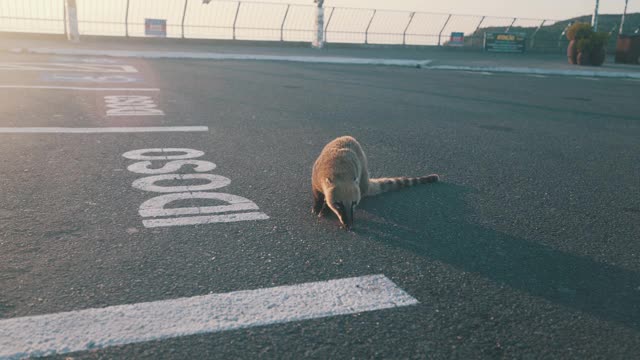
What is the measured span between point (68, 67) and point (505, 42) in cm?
3044

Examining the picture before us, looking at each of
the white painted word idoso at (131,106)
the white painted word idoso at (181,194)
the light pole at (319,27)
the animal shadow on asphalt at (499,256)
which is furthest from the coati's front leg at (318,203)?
the light pole at (319,27)

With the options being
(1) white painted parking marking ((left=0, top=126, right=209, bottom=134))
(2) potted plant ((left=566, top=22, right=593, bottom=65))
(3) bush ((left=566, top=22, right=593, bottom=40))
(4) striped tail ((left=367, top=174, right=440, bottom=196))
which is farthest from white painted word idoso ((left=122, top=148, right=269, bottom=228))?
(3) bush ((left=566, top=22, right=593, bottom=40))

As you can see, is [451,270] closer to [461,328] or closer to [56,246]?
[461,328]

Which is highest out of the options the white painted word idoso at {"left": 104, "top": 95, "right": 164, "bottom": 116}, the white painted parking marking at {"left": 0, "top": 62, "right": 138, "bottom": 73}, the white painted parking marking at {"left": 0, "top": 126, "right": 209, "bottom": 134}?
the white painted parking marking at {"left": 0, "top": 62, "right": 138, "bottom": 73}

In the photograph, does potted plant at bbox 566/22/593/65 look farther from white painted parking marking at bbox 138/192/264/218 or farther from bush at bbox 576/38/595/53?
white painted parking marking at bbox 138/192/264/218

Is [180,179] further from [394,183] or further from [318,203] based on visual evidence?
[394,183]

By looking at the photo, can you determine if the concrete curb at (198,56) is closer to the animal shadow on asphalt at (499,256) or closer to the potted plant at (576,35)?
the potted plant at (576,35)

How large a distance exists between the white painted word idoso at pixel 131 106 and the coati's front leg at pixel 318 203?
203 inches

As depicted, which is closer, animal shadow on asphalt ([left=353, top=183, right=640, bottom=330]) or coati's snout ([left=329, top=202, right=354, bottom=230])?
animal shadow on asphalt ([left=353, top=183, right=640, bottom=330])

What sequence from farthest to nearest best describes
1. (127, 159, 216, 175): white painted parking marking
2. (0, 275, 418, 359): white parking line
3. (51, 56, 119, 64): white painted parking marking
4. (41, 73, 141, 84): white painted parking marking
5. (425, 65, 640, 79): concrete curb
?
(425, 65, 640, 79): concrete curb < (51, 56, 119, 64): white painted parking marking < (41, 73, 141, 84): white painted parking marking < (127, 159, 216, 175): white painted parking marking < (0, 275, 418, 359): white parking line

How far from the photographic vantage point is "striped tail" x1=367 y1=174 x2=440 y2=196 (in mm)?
4706

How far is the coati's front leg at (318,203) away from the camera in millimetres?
4156

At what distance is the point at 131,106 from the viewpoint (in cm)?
929

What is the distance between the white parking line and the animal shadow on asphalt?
706 mm
